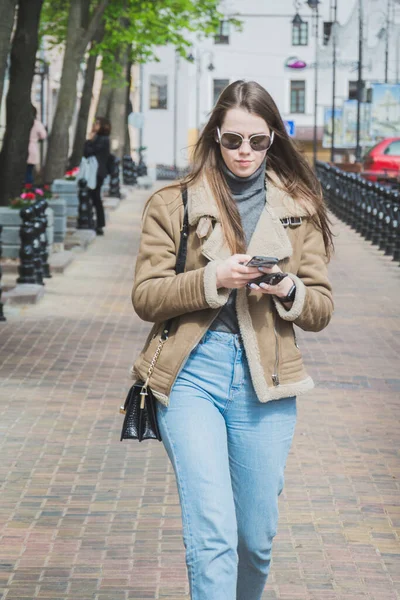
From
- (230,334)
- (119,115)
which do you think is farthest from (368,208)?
(230,334)

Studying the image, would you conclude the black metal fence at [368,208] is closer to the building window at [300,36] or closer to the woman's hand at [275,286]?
the woman's hand at [275,286]

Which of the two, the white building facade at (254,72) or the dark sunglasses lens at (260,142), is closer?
the dark sunglasses lens at (260,142)

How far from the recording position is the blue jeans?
390 centimetres

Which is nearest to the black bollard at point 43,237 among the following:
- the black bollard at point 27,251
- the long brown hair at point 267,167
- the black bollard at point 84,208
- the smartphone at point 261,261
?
the black bollard at point 27,251

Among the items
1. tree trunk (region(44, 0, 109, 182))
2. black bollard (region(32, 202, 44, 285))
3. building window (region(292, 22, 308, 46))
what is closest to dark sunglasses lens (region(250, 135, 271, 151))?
black bollard (region(32, 202, 44, 285))

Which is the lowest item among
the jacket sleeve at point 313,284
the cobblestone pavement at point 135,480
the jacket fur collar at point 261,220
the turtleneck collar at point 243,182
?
the cobblestone pavement at point 135,480

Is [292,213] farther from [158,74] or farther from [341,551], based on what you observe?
[158,74]

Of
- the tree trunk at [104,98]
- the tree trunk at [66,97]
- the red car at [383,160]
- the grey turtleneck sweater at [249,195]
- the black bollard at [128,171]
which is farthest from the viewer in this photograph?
the black bollard at [128,171]

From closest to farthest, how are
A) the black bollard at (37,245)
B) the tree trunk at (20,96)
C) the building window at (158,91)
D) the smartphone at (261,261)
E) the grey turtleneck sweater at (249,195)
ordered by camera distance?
the smartphone at (261,261) < the grey turtleneck sweater at (249,195) < the black bollard at (37,245) < the tree trunk at (20,96) < the building window at (158,91)

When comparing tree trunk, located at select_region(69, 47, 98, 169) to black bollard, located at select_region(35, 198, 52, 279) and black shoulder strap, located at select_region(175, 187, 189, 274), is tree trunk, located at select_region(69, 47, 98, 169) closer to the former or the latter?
black bollard, located at select_region(35, 198, 52, 279)

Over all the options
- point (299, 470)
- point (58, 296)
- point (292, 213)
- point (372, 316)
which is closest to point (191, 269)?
point (292, 213)

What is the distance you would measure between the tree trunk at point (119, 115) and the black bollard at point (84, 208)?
1729cm

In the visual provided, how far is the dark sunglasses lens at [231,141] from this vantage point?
13.6 ft

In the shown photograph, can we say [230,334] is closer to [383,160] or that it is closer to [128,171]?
[383,160]
